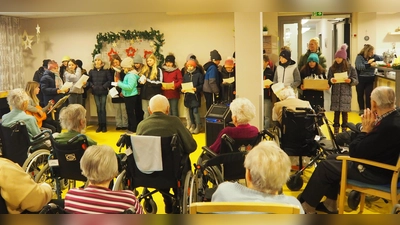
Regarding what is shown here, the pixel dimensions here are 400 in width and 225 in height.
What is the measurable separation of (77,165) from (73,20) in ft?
20.9

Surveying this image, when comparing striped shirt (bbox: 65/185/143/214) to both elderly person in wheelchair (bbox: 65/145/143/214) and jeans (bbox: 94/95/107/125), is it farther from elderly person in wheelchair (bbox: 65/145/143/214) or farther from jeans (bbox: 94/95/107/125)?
jeans (bbox: 94/95/107/125)

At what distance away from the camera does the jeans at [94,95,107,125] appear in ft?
27.1

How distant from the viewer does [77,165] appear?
11.2 feet

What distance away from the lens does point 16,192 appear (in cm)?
214

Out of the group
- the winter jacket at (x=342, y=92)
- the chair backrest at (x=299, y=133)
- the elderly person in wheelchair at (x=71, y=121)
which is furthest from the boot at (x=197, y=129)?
the elderly person in wheelchair at (x=71, y=121)

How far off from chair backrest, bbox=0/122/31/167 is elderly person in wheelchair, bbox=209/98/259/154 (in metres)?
1.82

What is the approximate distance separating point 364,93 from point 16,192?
792cm

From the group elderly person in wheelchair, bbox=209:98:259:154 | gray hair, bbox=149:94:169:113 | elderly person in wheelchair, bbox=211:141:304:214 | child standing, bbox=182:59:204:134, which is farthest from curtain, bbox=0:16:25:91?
elderly person in wheelchair, bbox=211:141:304:214

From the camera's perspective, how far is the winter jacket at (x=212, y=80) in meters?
7.61

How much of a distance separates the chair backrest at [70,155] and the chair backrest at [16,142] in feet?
2.57

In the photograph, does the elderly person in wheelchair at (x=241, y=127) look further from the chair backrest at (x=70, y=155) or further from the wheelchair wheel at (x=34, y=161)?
the wheelchair wheel at (x=34, y=161)

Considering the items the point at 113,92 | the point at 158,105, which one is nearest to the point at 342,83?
the point at 158,105

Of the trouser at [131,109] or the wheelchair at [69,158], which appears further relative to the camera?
the trouser at [131,109]

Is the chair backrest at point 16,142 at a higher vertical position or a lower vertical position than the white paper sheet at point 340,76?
lower
